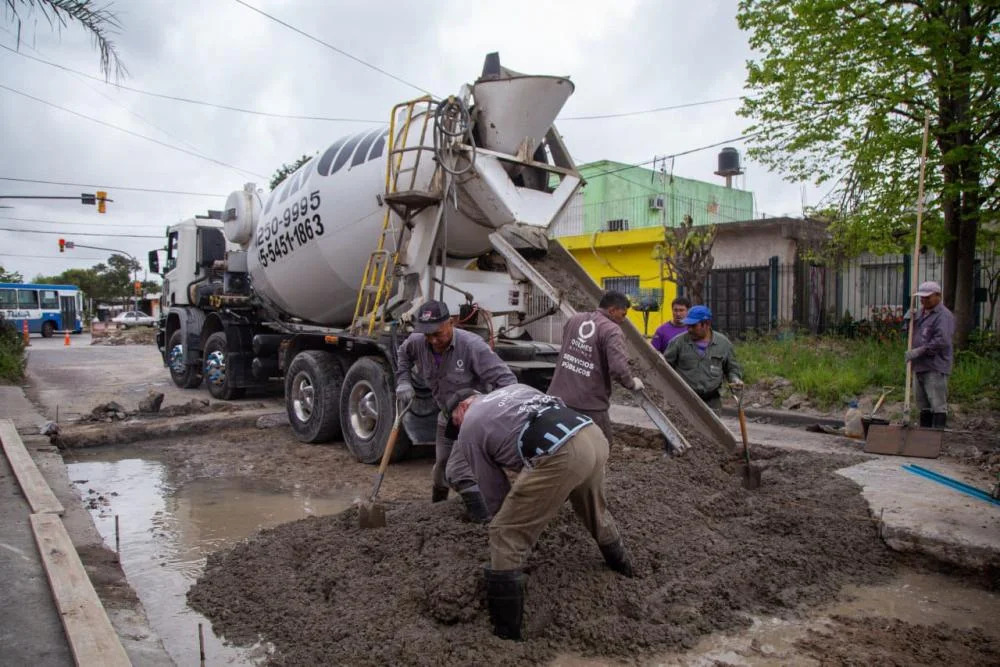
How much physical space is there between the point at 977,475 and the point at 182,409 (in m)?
8.95

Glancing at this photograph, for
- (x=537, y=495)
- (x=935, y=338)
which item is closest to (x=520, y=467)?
(x=537, y=495)

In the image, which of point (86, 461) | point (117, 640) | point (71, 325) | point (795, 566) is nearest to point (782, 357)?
point (795, 566)

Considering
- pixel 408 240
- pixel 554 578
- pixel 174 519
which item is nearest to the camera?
pixel 554 578

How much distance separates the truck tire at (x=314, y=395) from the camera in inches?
306

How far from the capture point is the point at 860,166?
33.0 feet

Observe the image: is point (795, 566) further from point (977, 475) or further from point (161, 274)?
point (161, 274)

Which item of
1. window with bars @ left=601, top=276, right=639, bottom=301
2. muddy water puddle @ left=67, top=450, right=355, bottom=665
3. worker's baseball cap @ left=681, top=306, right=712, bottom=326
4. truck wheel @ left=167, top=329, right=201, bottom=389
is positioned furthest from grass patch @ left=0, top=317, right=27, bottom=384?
window with bars @ left=601, top=276, right=639, bottom=301

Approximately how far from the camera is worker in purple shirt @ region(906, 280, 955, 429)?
679cm

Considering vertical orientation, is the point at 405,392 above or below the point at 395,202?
below

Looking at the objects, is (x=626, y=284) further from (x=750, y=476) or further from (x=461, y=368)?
(x=461, y=368)

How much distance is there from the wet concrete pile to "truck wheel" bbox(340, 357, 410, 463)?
1.78 metres

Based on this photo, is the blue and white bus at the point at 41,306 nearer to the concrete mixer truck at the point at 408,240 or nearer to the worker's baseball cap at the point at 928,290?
the concrete mixer truck at the point at 408,240

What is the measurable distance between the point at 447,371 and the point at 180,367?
9248 mm

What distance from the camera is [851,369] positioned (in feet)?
33.4
